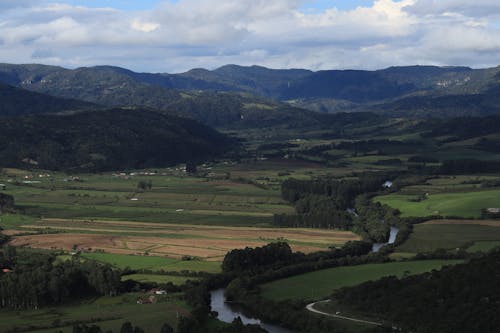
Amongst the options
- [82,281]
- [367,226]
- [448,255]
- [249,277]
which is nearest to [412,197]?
[367,226]

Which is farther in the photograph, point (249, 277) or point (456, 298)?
point (249, 277)

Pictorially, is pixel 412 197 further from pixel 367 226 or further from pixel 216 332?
pixel 216 332

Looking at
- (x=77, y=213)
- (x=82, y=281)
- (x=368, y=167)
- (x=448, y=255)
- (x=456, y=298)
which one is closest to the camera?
(x=456, y=298)

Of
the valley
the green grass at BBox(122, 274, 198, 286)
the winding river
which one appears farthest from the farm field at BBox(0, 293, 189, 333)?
the green grass at BBox(122, 274, 198, 286)

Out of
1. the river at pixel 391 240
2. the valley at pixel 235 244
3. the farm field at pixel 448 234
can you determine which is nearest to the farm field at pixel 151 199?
the valley at pixel 235 244

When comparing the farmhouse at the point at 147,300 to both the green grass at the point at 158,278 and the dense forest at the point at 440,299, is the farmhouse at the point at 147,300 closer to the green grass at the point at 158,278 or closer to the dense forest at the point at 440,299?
the green grass at the point at 158,278

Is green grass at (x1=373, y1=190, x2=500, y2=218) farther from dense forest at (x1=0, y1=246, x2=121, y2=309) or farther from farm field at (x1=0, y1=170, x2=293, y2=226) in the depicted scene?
dense forest at (x1=0, y1=246, x2=121, y2=309)

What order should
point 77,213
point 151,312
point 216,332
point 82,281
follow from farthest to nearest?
point 77,213
point 82,281
point 151,312
point 216,332
